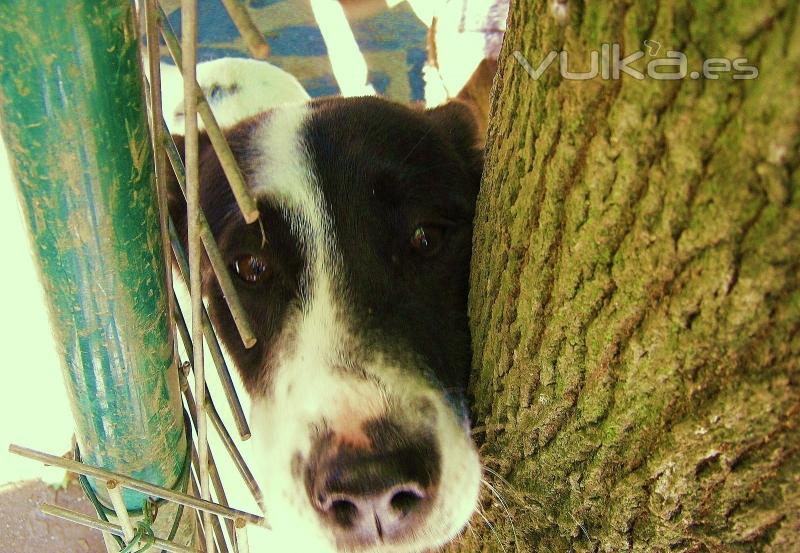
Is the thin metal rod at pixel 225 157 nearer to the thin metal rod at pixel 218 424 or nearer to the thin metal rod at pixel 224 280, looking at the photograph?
the thin metal rod at pixel 224 280

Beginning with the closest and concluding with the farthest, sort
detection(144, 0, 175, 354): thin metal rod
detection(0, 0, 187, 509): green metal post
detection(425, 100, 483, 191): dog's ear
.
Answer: detection(0, 0, 187, 509): green metal post, detection(144, 0, 175, 354): thin metal rod, detection(425, 100, 483, 191): dog's ear

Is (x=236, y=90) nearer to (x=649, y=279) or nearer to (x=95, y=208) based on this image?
(x=95, y=208)

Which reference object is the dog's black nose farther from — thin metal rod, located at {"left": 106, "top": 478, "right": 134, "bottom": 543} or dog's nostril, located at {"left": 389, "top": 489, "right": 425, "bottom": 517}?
thin metal rod, located at {"left": 106, "top": 478, "right": 134, "bottom": 543}

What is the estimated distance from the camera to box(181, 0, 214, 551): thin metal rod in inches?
32.5

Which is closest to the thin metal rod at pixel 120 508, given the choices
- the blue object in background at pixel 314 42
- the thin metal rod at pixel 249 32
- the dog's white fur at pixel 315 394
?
the dog's white fur at pixel 315 394

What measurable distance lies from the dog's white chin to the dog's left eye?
0.44 meters

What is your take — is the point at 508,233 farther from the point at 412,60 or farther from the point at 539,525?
the point at 412,60

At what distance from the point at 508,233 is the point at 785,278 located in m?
0.49

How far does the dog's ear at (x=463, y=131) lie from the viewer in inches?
81.6

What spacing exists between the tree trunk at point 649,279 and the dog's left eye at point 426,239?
1.43 ft

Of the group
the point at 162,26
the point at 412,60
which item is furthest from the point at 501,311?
the point at 412,60

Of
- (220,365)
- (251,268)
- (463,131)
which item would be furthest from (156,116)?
(463,131)

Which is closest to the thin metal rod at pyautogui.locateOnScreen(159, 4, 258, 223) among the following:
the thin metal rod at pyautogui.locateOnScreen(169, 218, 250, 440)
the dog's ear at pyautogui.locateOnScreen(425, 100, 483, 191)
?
the thin metal rod at pyautogui.locateOnScreen(169, 218, 250, 440)

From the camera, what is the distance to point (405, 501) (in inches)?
52.2
